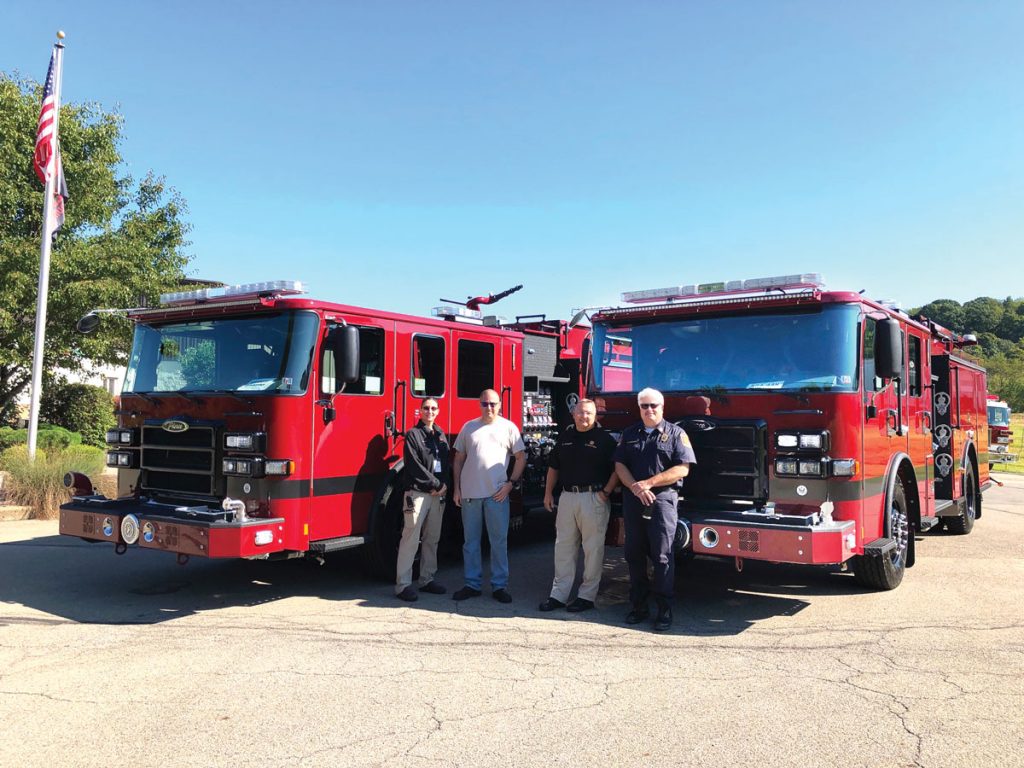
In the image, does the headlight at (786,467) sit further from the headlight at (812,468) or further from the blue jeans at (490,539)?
the blue jeans at (490,539)

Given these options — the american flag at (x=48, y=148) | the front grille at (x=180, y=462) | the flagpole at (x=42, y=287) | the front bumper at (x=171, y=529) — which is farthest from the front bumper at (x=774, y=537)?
the american flag at (x=48, y=148)

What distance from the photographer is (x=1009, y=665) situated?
4.98m

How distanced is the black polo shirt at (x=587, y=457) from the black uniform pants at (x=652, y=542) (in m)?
0.32

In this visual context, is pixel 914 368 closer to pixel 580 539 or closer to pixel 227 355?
pixel 580 539

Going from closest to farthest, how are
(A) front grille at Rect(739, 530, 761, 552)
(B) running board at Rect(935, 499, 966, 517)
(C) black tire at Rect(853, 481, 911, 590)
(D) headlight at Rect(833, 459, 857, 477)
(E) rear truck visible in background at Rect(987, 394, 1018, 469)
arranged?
(A) front grille at Rect(739, 530, 761, 552), (D) headlight at Rect(833, 459, 857, 477), (C) black tire at Rect(853, 481, 911, 590), (B) running board at Rect(935, 499, 966, 517), (E) rear truck visible in background at Rect(987, 394, 1018, 469)

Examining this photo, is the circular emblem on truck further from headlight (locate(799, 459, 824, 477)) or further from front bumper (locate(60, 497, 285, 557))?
headlight (locate(799, 459, 824, 477))

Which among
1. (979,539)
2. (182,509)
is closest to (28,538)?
(182,509)

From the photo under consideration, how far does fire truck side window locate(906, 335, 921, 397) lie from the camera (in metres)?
7.52

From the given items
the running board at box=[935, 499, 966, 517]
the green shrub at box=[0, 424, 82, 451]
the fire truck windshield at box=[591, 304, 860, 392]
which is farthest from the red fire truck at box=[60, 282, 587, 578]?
the green shrub at box=[0, 424, 82, 451]

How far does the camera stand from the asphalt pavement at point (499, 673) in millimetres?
3771

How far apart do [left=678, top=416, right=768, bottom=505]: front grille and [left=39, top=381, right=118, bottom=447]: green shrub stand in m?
14.7

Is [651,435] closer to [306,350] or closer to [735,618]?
[735,618]

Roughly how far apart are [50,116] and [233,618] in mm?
9833

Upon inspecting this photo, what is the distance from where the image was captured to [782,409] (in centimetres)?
610
